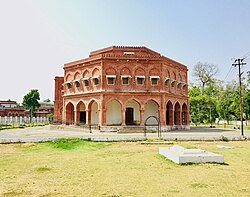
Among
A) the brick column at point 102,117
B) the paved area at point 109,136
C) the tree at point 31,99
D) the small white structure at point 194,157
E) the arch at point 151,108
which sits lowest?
the paved area at point 109,136

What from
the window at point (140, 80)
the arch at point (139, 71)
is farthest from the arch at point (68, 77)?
the window at point (140, 80)

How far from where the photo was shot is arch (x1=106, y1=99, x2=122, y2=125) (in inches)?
1150

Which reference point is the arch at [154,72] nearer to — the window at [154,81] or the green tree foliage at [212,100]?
the window at [154,81]

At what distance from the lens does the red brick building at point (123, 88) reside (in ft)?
91.5

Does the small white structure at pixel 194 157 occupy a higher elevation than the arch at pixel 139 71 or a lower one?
lower

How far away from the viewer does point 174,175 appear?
7430 mm

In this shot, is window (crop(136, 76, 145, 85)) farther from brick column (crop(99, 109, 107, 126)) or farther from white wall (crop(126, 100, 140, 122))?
brick column (crop(99, 109, 107, 126))

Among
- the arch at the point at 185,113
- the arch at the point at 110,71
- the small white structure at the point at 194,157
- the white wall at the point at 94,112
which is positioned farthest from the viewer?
the arch at the point at 185,113

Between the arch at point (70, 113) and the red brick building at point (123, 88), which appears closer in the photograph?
the red brick building at point (123, 88)

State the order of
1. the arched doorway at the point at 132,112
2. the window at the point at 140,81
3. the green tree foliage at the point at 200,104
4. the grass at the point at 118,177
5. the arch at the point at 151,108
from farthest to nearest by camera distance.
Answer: the green tree foliage at the point at 200,104 < the arch at the point at 151,108 < the arched doorway at the point at 132,112 < the window at the point at 140,81 < the grass at the point at 118,177

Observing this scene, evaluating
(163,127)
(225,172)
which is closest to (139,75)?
(163,127)

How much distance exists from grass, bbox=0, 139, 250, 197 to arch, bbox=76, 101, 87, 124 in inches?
788

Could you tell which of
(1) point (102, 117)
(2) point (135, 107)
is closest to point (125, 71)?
(2) point (135, 107)

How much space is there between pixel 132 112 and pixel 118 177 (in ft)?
75.0
